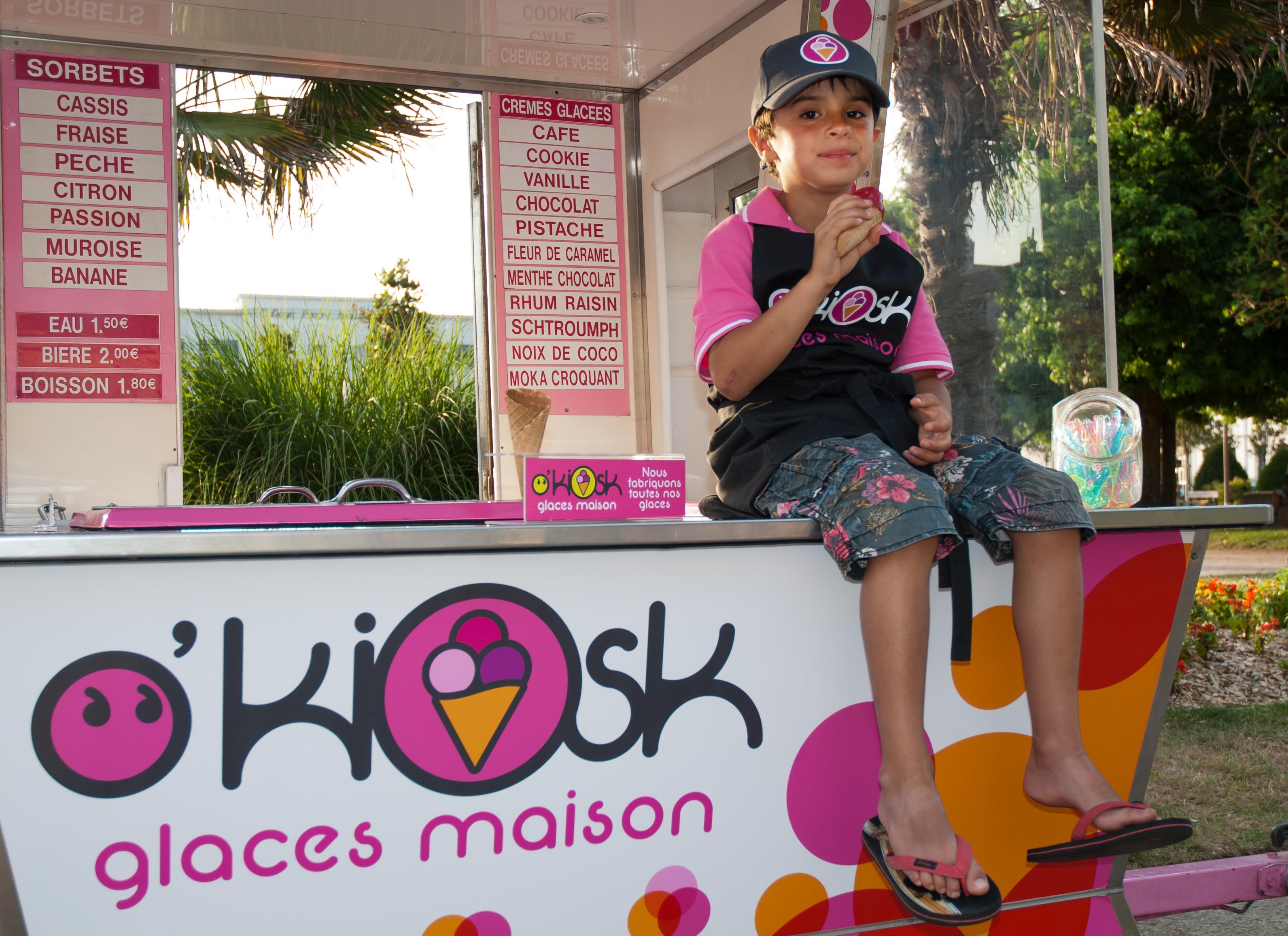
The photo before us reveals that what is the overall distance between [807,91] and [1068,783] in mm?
1316

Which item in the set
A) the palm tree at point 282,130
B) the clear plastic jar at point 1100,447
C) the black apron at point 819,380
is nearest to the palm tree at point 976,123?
the clear plastic jar at point 1100,447

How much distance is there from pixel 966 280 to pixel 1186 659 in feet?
9.12

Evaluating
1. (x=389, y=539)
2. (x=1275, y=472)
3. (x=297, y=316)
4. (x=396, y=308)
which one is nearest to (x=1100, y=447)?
(x=389, y=539)

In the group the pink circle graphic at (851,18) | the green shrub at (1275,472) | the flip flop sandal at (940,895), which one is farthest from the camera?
the green shrub at (1275,472)

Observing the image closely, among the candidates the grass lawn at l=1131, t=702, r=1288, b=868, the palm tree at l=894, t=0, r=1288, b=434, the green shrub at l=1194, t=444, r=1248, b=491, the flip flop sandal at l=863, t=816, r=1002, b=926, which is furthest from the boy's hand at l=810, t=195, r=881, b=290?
the green shrub at l=1194, t=444, r=1248, b=491

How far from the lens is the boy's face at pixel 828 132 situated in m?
2.01

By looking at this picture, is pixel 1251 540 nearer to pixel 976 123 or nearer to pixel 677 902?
pixel 976 123

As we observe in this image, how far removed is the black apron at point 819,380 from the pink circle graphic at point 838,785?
43 cm

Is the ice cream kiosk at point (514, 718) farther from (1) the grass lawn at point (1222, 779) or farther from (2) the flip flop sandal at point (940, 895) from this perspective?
(1) the grass lawn at point (1222, 779)

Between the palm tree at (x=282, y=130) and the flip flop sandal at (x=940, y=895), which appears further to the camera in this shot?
the palm tree at (x=282, y=130)

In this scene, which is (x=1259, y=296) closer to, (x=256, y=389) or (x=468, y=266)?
(x=468, y=266)

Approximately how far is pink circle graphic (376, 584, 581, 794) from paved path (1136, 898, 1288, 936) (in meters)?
1.98

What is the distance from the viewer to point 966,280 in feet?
12.3

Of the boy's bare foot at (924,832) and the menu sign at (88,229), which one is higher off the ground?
the menu sign at (88,229)
